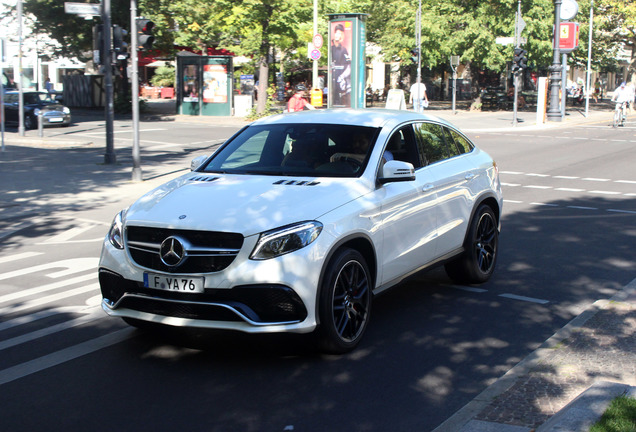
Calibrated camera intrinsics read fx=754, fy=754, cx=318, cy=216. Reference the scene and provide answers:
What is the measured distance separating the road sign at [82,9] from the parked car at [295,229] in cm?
1144

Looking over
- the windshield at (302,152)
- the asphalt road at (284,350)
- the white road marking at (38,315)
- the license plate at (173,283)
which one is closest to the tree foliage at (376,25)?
the asphalt road at (284,350)

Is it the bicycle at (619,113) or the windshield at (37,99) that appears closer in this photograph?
the windshield at (37,99)

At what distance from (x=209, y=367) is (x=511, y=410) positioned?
2005 millimetres

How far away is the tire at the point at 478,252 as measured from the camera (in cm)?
706

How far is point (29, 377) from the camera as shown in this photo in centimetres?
494

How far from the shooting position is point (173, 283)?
4887 mm

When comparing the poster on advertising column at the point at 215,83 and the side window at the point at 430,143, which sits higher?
the poster on advertising column at the point at 215,83

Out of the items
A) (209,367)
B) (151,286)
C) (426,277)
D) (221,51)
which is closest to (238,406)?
(209,367)

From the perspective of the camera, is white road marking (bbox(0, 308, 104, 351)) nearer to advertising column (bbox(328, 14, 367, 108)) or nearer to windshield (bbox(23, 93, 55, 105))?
advertising column (bbox(328, 14, 367, 108))

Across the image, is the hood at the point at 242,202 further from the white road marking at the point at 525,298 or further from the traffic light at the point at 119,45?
the traffic light at the point at 119,45

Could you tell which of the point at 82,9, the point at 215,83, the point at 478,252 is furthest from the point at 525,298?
the point at 215,83

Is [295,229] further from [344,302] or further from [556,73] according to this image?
[556,73]

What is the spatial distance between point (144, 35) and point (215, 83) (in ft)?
75.6

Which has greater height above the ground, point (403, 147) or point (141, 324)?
point (403, 147)
